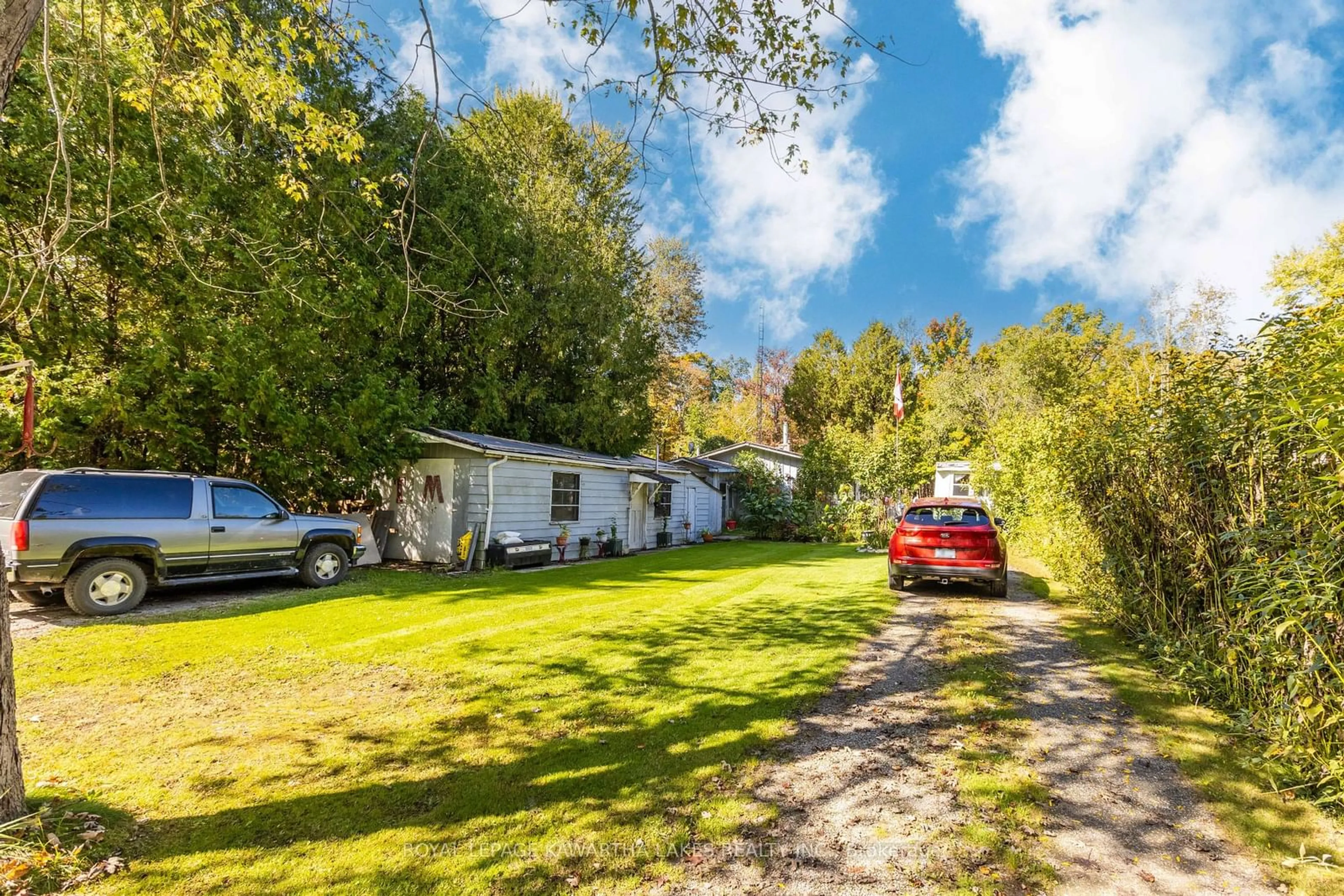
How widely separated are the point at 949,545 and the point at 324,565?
10913mm

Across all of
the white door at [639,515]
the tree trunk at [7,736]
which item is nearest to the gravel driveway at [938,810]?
the tree trunk at [7,736]

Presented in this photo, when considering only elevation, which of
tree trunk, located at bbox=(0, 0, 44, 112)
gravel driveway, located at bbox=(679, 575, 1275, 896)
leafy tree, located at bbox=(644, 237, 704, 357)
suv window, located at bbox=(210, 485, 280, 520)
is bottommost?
gravel driveway, located at bbox=(679, 575, 1275, 896)

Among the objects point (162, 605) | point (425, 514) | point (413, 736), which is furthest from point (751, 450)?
point (413, 736)

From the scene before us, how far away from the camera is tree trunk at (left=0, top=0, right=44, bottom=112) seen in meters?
2.41

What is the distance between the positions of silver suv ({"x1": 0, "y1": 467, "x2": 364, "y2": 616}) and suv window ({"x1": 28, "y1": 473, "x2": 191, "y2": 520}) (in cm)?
1

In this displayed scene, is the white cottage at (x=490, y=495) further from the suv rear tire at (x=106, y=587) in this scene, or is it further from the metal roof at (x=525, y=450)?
the suv rear tire at (x=106, y=587)

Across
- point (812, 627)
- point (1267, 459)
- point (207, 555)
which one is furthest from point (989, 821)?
point (207, 555)

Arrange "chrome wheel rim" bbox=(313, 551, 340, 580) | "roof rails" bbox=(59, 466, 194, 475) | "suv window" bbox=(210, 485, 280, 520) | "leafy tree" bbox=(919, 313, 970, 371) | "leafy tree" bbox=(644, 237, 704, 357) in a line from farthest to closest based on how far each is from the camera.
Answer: "leafy tree" bbox=(919, 313, 970, 371) < "leafy tree" bbox=(644, 237, 704, 357) < "chrome wheel rim" bbox=(313, 551, 340, 580) < "suv window" bbox=(210, 485, 280, 520) < "roof rails" bbox=(59, 466, 194, 475)

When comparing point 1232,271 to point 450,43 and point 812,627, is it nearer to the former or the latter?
point 812,627

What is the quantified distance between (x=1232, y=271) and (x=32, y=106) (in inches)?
1576

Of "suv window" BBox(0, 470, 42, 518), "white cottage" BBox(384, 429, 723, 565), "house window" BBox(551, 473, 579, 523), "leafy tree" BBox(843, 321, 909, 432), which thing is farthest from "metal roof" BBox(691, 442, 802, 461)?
"suv window" BBox(0, 470, 42, 518)

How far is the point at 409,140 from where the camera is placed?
17016mm

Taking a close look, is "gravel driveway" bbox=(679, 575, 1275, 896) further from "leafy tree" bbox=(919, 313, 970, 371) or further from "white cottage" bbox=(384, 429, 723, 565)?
"leafy tree" bbox=(919, 313, 970, 371)

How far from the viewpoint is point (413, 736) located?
3.95 m
